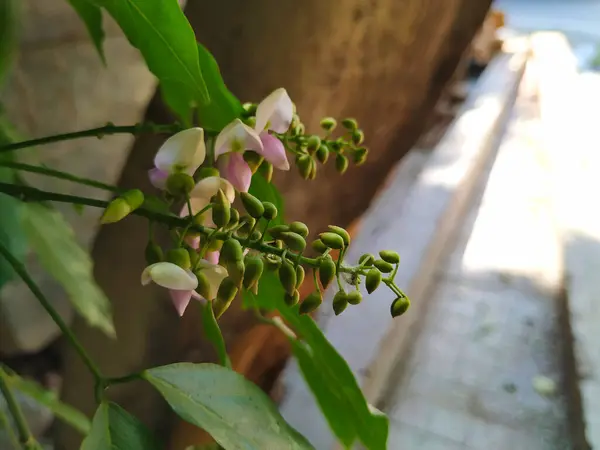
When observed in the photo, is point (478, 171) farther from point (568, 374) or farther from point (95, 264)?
point (95, 264)

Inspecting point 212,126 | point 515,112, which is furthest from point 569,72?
point 212,126

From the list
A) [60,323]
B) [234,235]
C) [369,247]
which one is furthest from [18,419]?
[369,247]

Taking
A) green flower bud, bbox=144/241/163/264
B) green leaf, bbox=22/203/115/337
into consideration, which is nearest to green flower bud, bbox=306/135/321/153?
green flower bud, bbox=144/241/163/264

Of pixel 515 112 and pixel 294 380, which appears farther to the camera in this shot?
pixel 515 112

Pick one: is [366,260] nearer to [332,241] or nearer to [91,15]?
[332,241]

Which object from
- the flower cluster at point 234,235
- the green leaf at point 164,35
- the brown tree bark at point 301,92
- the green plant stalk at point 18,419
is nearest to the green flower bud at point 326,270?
the flower cluster at point 234,235

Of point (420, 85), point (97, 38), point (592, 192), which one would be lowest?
point (592, 192)

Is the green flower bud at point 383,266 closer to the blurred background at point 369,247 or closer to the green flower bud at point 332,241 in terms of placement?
the green flower bud at point 332,241
